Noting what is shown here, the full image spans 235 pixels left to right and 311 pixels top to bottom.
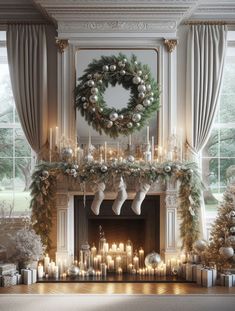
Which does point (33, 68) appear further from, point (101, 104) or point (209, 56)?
point (209, 56)

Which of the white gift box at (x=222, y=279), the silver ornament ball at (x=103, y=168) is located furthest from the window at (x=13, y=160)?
the white gift box at (x=222, y=279)

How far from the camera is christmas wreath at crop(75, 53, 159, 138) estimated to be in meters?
6.52

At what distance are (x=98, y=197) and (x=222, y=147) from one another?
7.18 feet

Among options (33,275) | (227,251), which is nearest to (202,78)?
(227,251)

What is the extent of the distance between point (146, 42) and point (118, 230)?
2.47 metres

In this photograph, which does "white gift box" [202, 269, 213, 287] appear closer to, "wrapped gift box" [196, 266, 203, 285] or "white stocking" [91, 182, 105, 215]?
"wrapped gift box" [196, 266, 203, 285]

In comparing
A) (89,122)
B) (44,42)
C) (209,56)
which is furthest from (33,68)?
(209,56)

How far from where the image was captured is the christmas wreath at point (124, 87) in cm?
652

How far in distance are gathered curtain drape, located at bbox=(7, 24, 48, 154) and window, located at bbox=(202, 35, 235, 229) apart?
7.93ft

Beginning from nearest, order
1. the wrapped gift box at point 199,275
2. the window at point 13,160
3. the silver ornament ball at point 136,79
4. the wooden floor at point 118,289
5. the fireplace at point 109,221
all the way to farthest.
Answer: the wooden floor at point 118,289 → the wrapped gift box at point 199,275 → the silver ornament ball at point 136,79 → the fireplace at point 109,221 → the window at point 13,160

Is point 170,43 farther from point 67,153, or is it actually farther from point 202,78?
point 67,153

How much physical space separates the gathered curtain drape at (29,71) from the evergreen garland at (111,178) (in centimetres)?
Answer: 59

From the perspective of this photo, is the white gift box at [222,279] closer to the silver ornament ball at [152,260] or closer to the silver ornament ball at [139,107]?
the silver ornament ball at [152,260]

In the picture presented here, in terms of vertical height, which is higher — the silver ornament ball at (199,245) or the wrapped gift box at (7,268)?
the silver ornament ball at (199,245)
